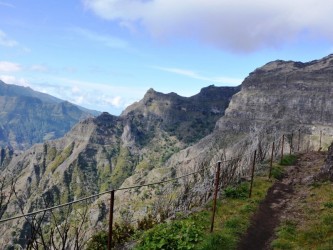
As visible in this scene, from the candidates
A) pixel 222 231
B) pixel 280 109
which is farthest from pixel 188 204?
pixel 280 109

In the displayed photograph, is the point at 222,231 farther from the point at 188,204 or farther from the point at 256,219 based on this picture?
the point at 188,204

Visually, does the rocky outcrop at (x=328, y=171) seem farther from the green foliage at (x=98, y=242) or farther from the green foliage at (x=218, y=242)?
the green foliage at (x=98, y=242)

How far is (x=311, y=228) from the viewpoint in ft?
52.9

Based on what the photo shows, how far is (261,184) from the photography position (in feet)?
83.9

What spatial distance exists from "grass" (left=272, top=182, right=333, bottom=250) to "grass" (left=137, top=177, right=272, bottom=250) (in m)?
1.80

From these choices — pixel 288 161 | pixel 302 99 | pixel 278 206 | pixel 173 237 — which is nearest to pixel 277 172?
pixel 288 161

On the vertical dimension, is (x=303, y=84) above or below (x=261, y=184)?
above

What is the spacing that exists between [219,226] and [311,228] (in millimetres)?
3925

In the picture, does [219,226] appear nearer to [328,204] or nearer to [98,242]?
[98,242]

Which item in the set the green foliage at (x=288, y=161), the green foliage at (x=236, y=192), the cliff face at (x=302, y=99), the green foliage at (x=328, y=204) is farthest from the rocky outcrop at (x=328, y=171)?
Answer: the cliff face at (x=302, y=99)

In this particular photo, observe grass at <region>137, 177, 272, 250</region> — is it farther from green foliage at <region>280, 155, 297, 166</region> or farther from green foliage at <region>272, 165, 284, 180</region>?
green foliage at <region>280, 155, 297, 166</region>

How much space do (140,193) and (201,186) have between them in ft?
497

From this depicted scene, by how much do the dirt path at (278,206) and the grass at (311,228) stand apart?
1.47 feet

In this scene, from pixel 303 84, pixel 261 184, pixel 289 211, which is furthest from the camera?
pixel 303 84
